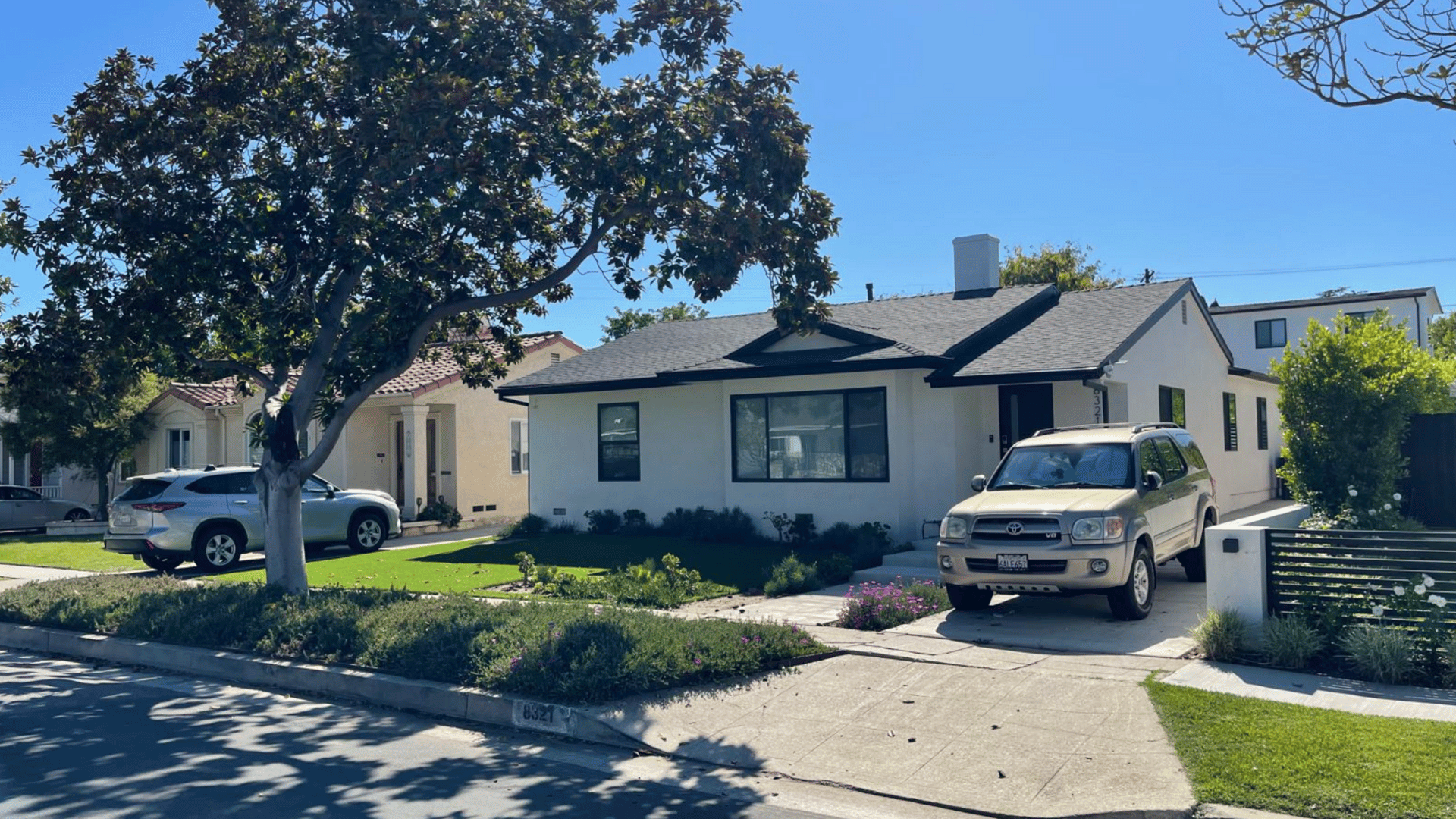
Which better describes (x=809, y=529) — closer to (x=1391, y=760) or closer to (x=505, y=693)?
(x=505, y=693)

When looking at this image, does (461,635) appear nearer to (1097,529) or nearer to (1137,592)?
(1097,529)

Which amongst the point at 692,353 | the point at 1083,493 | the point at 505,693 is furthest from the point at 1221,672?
the point at 692,353

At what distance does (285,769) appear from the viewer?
6.69 metres

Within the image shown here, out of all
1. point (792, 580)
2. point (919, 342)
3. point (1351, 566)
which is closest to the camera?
point (1351, 566)

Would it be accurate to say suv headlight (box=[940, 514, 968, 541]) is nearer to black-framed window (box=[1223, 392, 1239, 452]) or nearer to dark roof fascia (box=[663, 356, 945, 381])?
dark roof fascia (box=[663, 356, 945, 381])

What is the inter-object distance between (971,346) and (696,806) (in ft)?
40.2

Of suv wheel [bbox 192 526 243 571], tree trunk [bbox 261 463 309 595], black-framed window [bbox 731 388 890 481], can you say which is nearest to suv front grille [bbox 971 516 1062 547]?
black-framed window [bbox 731 388 890 481]

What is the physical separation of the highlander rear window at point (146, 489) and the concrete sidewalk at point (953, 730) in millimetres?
12259

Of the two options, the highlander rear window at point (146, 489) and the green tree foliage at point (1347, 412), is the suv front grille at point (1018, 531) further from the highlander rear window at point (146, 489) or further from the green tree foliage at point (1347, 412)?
the highlander rear window at point (146, 489)

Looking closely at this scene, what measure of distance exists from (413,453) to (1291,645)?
18686 millimetres

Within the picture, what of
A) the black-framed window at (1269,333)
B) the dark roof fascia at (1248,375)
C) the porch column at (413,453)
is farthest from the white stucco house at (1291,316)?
the porch column at (413,453)

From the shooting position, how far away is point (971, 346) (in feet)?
56.2

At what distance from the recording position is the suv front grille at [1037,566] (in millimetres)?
9961

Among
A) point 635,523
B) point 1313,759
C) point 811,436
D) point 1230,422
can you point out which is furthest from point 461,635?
point 1230,422
